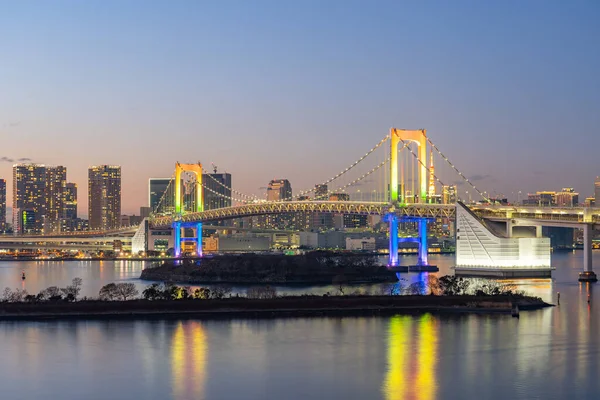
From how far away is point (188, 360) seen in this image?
16.7 m

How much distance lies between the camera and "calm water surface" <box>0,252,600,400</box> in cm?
1452

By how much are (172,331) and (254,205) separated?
26.5 metres

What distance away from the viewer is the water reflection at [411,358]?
14352mm

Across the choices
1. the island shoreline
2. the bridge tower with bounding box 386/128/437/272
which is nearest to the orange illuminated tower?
the bridge tower with bounding box 386/128/437/272

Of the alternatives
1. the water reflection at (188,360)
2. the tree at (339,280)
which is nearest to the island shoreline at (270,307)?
the water reflection at (188,360)

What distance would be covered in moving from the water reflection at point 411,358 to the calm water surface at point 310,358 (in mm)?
18

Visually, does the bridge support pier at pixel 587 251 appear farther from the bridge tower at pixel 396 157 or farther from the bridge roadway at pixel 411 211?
the bridge tower at pixel 396 157

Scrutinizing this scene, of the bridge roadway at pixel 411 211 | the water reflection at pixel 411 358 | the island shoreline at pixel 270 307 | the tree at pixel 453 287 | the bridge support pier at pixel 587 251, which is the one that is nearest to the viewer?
the water reflection at pixel 411 358

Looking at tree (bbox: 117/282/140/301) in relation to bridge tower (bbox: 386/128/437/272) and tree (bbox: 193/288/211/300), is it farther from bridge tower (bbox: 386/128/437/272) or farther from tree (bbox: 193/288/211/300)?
bridge tower (bbox: 386/128/437/272)

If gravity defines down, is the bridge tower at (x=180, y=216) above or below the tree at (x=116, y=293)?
above

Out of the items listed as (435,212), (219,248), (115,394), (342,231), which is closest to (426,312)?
(115,394)

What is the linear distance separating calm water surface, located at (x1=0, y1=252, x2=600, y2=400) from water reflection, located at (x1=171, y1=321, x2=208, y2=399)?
0.08 feet

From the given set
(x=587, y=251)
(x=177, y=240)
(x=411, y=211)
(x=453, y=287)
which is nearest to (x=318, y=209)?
(x=411, y=211)

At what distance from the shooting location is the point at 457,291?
24.5 meters
